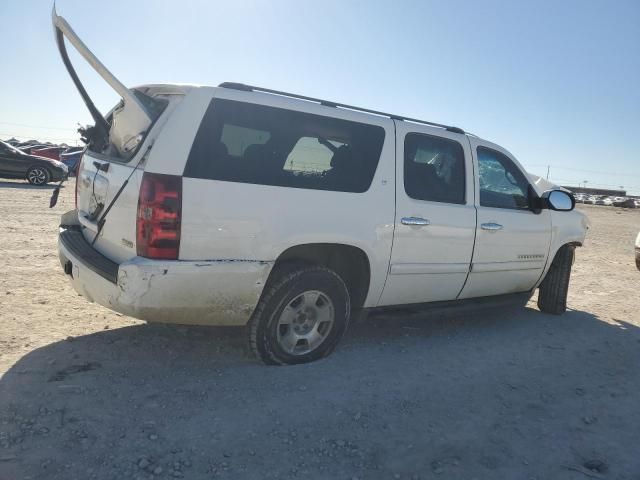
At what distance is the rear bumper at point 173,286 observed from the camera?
3.07 m

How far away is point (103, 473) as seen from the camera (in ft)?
7.75

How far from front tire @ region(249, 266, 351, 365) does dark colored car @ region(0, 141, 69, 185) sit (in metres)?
15.8

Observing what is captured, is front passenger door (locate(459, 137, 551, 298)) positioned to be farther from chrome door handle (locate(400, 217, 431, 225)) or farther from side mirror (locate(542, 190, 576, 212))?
chrome door handle (locate(400, 217, 431, 225))

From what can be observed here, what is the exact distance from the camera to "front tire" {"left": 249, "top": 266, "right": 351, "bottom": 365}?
140 inches

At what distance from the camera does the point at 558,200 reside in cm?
522

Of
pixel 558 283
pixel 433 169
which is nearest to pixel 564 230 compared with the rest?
pixel 558 283

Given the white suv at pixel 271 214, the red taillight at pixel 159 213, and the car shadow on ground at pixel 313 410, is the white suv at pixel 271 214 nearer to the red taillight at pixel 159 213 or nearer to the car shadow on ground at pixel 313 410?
the red taillight at pixel 159 213

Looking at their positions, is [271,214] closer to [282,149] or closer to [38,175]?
[282,149]

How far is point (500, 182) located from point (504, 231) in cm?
53

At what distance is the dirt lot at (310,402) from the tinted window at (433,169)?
1.10 m

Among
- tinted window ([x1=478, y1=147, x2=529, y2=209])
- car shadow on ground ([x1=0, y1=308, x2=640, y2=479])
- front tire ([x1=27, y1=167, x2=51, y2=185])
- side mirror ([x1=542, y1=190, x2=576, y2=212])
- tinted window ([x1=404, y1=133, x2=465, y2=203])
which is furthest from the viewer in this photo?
front tire ([x1=27, y1=167, x2=51, y2=185])

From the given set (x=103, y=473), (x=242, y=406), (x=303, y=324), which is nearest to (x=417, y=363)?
(x=303, y=324)

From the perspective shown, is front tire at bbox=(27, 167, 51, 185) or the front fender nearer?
the front fender

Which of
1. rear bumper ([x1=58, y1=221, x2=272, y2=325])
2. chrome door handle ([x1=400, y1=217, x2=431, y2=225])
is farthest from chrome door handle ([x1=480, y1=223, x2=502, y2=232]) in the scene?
rear bumper ([x1=58, y1=221, x2=272, y2=325])
